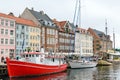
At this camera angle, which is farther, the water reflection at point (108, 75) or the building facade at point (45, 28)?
the building facade at point (45, 28)

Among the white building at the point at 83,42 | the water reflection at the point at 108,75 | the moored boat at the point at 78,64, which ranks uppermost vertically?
the white building at the point at 83,42

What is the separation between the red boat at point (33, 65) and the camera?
48.3m

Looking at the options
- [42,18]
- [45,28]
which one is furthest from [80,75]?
[42,18]

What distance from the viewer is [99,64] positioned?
95375mm

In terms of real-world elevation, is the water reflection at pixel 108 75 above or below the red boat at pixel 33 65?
below

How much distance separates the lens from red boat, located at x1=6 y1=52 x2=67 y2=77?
48.3m

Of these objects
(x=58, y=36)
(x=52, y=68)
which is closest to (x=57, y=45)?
(x=58, y=36)

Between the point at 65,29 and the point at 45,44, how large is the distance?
16454 millimetres

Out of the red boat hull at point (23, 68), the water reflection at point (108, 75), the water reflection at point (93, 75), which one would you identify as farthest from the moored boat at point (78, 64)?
the red boat hull at point (23, 68)

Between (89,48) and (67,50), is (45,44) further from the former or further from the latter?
(89,48)

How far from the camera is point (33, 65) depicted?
5088cm

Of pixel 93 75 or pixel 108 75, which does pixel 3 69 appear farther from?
pixel 108 75

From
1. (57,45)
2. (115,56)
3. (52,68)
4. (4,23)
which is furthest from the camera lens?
(115,56)

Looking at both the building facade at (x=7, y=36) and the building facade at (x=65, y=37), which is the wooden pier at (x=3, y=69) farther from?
the building facade at (x=65, y=37)
